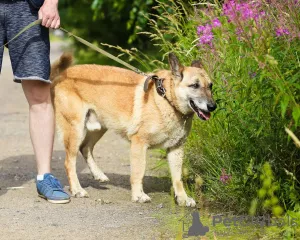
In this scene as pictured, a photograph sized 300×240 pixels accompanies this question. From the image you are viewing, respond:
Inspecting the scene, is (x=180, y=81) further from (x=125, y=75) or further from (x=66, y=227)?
(x=66, y=227)

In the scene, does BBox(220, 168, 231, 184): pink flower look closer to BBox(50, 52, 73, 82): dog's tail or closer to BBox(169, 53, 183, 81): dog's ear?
BBox(169, 53, 183, 81): dog's ear

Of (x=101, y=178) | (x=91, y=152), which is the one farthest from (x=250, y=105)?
(x=91, y=152)

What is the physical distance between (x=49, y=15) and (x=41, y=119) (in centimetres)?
86

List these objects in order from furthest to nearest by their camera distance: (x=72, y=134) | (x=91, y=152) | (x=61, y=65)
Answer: (x=91, y=152), (x=61, y=65), (x=72, y=134)

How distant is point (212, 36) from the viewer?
627 cm

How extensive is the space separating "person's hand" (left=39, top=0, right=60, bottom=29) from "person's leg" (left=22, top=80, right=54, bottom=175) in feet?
1.62

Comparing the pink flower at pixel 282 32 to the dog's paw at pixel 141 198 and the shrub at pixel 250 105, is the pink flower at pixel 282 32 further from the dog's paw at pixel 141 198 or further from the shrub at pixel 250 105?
the dog's paw at pixel 141 198

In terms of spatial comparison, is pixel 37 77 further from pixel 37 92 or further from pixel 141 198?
pixel 141 198

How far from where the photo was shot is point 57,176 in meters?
7.24

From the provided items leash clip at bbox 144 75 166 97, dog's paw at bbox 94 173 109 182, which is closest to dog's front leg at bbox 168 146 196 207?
leash clip at bbox 144 75 166 97

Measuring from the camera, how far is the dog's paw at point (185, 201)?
19.9ft

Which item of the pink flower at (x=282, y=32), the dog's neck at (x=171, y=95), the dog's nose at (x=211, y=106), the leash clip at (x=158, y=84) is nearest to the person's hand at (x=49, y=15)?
the leash clip at (x=158, y=84)

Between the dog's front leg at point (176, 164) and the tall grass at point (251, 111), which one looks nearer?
the tall grass at point (251, 111)

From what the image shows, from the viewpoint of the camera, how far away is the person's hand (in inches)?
231
